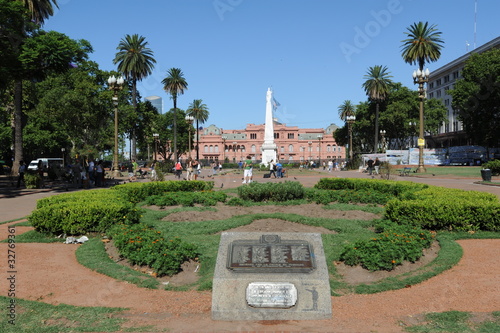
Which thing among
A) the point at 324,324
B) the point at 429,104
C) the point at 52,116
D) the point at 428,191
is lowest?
the point at 324,324

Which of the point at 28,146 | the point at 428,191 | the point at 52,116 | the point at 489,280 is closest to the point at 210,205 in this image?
the point at 428,191

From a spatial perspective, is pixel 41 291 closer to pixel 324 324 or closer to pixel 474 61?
pixel 324 324

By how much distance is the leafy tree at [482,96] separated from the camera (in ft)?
144

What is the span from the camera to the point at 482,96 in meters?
44.7

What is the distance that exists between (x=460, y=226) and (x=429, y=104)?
62235 millimetres

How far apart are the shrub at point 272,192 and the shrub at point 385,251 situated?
6.64m

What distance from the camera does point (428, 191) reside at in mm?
11812

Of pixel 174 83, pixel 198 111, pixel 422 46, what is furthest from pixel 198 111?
pixel 422 46

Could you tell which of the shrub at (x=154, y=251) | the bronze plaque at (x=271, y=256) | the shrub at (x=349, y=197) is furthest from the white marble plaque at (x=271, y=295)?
the shrub at (x=349, y=197)

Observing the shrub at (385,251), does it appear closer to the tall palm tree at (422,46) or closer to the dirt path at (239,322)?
the dirt path at (239,322)

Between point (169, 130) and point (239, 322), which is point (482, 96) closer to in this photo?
point (169, 130)

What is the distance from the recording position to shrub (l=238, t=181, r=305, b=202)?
543 inches

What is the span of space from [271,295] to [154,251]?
254cm

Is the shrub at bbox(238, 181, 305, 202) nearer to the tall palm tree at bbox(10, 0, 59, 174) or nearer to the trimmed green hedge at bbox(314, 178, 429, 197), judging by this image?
the trimmed green hedge at bbox(314, 178, 429, 197)
